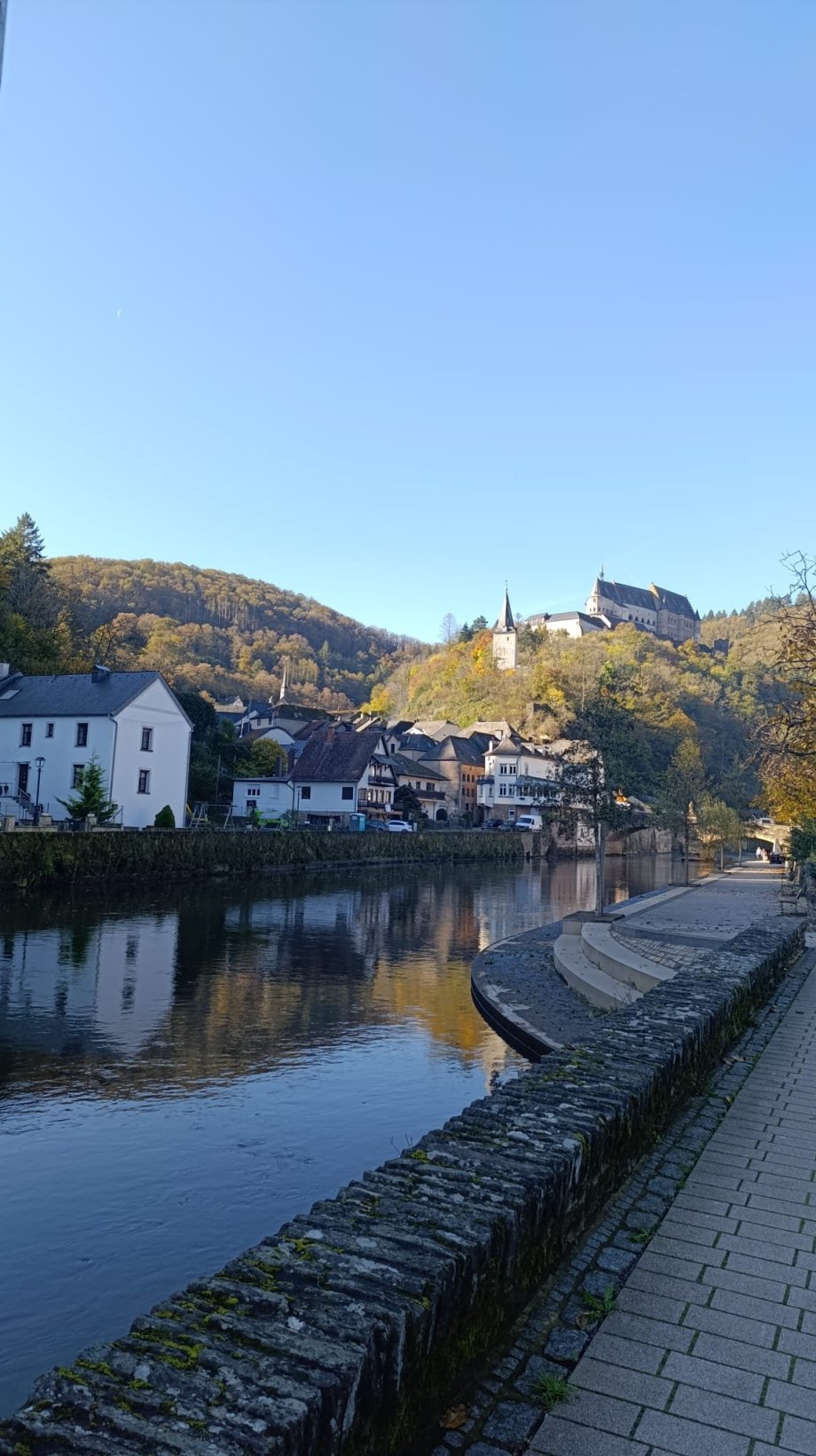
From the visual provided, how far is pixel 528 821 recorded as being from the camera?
298 ft

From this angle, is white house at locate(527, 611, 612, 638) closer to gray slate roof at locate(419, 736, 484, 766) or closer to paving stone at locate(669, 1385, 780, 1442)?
gray slate roof at locate(419, 736, 484, 766)

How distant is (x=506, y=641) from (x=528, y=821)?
5408 cm

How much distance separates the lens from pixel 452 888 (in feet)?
144

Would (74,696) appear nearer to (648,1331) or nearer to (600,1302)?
(600,1302)

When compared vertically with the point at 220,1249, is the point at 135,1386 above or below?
above

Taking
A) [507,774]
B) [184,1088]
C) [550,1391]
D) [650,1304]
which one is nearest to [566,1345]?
[550,1391]

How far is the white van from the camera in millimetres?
88387

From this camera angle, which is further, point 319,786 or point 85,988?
point 319,786

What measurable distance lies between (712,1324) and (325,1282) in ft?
6.05

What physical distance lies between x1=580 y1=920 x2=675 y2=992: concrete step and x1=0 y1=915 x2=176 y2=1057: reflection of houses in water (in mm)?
7498

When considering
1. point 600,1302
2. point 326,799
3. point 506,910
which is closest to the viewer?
point 600,1302

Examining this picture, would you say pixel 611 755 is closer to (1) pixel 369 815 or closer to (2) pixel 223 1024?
(2) pixel 223 1024

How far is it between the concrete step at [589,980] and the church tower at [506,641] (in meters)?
115

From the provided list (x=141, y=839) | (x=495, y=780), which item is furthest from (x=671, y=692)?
(x=141, y=839)
